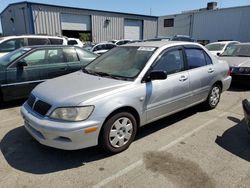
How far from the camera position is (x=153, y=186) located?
2545 mm

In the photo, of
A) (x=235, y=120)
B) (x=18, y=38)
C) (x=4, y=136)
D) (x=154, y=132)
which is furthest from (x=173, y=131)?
(x=18, y=38)

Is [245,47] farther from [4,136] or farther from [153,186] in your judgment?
[4,136]

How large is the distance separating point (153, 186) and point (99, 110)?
1123 millimetres

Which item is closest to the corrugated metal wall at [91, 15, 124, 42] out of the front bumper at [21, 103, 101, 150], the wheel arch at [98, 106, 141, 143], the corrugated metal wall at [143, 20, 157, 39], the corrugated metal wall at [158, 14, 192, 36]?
the corrugated metal wall at [143, 20, 157, 39]

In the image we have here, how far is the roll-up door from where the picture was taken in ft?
86.9

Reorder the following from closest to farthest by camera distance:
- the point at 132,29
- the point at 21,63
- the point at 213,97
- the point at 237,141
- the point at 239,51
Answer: the point at 237,141, the point at 213,97, the point at 21,63, the point at 239,51, the point at 132,29

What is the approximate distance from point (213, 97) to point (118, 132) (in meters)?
2.87

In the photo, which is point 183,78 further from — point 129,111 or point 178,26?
point 178,26

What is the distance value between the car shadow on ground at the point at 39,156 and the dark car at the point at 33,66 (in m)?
1.65

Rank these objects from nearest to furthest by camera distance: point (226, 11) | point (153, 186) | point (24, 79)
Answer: point (153, 186) < point (24, 79) < point (226, 11)

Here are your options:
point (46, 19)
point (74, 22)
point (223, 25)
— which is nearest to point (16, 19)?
point (46, 19)

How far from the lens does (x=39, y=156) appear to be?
3.17 m

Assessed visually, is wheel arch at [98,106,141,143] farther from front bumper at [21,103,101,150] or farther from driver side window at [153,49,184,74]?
driver side window at [153,49,184,74]

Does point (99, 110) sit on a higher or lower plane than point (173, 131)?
higher
